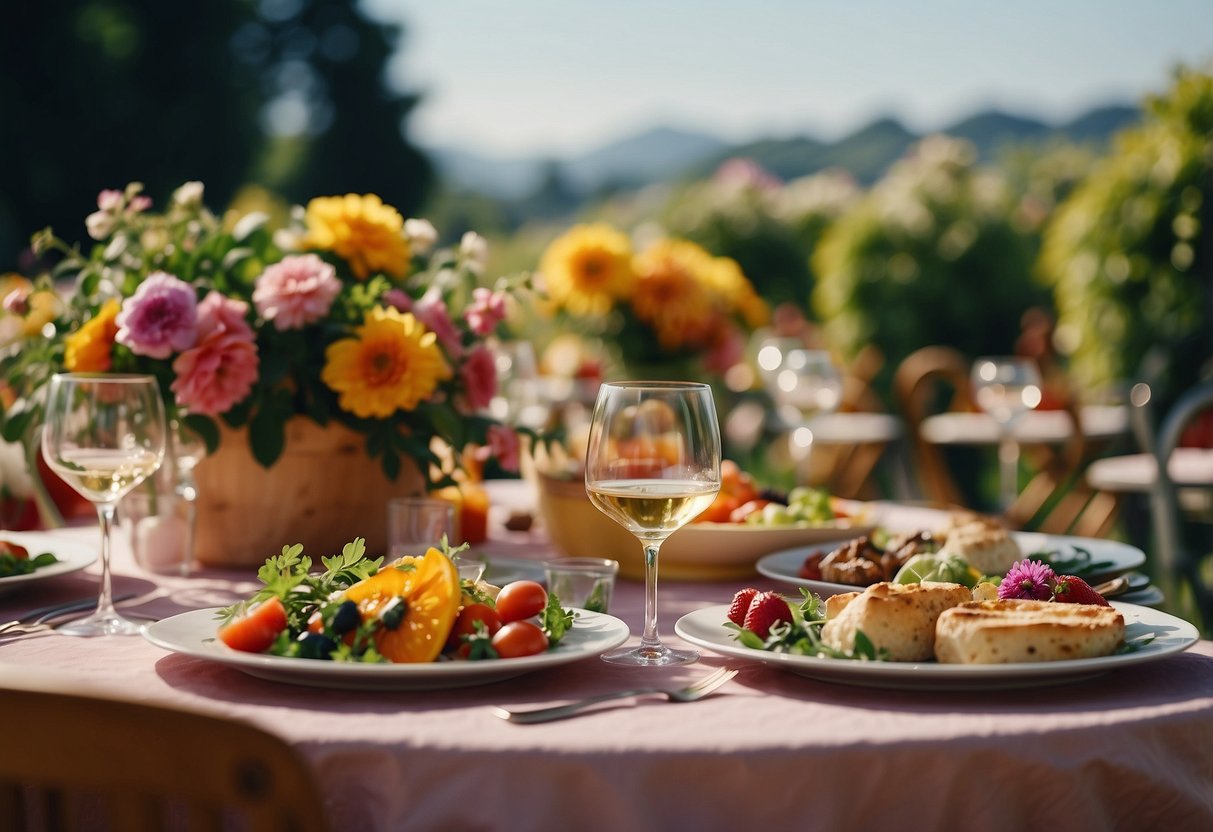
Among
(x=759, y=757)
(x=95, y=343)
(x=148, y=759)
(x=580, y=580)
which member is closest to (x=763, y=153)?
(x=95, y=343)

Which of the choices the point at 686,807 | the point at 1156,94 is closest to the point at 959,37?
the point at 1156,94

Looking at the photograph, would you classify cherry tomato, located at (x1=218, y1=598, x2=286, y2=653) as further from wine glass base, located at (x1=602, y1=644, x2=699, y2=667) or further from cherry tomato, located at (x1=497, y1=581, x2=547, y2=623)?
wine glass base, located at (x1=602, y1=644, x2=699, y2=667)

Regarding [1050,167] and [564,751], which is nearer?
[564,751]

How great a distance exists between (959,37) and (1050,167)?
11.9ft

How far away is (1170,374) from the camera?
6.01 metres

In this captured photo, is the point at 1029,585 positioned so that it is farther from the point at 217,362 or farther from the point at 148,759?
the point at 217,362

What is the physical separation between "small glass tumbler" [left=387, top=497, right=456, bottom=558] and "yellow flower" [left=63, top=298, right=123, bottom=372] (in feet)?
1.60

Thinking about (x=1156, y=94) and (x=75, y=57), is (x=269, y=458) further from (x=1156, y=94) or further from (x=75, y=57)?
(x=75, y=57)

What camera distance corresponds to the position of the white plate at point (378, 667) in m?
1.19

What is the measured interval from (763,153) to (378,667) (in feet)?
42.4

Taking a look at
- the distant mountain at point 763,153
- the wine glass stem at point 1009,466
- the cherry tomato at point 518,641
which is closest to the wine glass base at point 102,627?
the cherry tomato at point 518,641

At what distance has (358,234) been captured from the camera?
7.02ft

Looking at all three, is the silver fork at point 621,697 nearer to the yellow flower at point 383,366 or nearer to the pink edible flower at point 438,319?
the yellow flower at point 383,366

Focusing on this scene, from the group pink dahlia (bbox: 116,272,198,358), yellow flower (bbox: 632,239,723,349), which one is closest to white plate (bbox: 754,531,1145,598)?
pink dahlia (bbox: 116,272,198,358)
